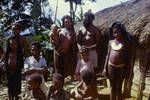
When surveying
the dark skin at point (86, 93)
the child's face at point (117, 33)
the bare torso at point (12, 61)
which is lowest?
the dark skin at point (86, 93)

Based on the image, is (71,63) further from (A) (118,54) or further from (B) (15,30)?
(A) (118,54)

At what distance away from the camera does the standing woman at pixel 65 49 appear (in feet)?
28.5

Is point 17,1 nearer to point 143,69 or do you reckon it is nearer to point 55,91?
point 143,69

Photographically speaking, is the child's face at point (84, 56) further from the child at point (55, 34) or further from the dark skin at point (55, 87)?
the dark skin at point (55, 87)

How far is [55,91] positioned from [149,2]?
17.5 ft

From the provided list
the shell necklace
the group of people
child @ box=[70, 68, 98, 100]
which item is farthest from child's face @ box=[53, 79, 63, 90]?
the shell necklace

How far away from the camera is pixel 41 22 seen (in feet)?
79.0

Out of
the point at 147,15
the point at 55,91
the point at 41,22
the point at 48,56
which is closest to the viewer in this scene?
the point at 55,91

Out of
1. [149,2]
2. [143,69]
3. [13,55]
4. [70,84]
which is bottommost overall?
[70,84]

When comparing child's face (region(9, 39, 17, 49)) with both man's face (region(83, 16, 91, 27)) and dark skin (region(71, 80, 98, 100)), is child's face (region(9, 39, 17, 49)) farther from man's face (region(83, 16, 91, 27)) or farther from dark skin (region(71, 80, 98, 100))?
dark skin (region(71, 80, 98, 100))

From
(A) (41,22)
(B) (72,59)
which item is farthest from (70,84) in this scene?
(A) (41,22)

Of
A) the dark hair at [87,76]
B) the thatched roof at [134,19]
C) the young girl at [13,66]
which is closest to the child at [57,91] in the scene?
the dark hair at [87,76]

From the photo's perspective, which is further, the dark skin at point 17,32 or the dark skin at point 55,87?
the dark skin at point 17,32

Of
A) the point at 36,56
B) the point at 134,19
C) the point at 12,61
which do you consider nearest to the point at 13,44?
the point at 12,61
